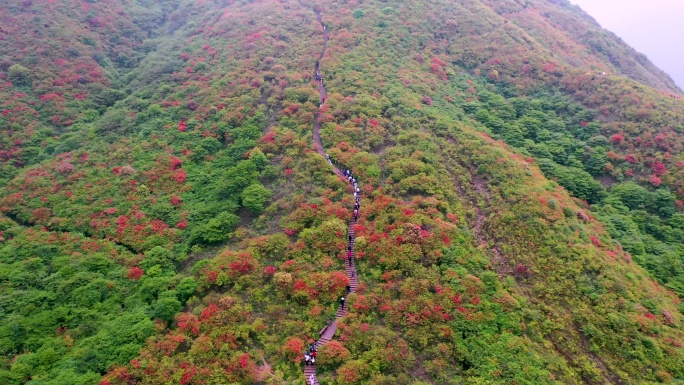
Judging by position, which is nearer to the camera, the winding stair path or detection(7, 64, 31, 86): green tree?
the winding stair path

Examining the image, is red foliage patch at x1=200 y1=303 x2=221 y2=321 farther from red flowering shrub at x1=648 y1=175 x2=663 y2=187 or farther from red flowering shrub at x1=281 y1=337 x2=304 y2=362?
red flowering shrub at x1=648 y1=175 x2=663 y2=187

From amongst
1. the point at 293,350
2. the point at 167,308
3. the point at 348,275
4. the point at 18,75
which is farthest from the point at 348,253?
the point at 18,75

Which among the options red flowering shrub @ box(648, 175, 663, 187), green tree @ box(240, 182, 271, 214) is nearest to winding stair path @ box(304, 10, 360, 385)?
green tree @ box(240, 182, 271, 214)

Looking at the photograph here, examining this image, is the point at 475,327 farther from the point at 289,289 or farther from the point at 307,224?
the point at 307,224

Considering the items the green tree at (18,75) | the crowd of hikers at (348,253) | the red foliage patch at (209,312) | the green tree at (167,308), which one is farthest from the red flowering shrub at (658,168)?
the green tree at (18,75)

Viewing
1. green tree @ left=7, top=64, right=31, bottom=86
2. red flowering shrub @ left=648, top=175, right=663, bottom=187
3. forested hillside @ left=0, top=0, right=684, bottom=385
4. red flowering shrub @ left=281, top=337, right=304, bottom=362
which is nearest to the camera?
red flowering shrub @ left=281, top=337, right=304, bottom=362

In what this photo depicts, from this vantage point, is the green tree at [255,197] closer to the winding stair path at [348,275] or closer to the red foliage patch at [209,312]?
the winding stair path at [348,275]

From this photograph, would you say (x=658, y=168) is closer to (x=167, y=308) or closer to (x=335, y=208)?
(x=335, y=208)

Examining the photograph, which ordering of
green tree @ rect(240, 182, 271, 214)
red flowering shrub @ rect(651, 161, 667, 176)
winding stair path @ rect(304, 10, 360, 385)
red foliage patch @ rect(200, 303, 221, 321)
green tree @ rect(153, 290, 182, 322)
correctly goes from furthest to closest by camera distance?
red flowering shrub @ rect(651, 161, 667, 176), green tree @ rect(240, 182, 271, 214), green tree @ rect(153, 290, 182, 322), red foliage patch @ rect(200, 303, 221, 321), winding stair path @ rect(304, 10, 360, 385)
